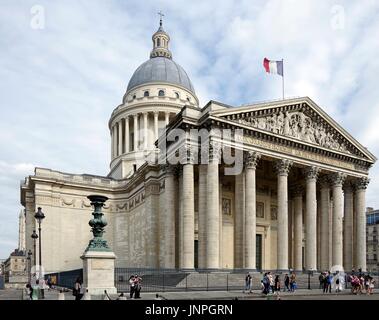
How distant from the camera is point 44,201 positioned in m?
50.9

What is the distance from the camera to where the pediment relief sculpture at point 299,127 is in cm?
3834

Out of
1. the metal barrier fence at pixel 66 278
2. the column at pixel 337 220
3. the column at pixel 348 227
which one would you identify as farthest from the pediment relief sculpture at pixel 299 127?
the metal barrier fence at pixel 66 278

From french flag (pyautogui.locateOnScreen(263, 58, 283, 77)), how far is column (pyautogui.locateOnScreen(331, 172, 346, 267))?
13.2 m

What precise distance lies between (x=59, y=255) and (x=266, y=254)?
26.5m

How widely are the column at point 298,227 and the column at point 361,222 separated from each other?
663 centimetres

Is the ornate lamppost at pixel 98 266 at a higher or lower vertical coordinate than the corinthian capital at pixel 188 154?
lower

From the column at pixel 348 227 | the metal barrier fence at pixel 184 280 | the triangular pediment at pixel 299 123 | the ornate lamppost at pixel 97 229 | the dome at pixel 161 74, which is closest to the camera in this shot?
the ornate lamppost at pixel 97 229

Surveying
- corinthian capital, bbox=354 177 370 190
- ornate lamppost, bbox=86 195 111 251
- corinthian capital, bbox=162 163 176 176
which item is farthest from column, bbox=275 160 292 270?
ornate lamppost, bbox=86 195 111 251

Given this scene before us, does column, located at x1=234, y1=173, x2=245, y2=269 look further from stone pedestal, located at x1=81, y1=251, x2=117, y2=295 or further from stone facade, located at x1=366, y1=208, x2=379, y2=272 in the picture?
stone facade, located at x1=366, y1=208, x2=379, y2=272

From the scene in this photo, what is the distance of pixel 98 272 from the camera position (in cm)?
2045

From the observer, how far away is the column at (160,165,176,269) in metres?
39.2

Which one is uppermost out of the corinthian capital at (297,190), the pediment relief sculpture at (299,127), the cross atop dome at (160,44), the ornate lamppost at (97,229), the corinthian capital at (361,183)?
the cross atop dome at (160,44)

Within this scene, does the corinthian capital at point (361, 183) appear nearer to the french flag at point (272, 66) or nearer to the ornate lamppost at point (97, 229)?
the french flag at point (272, 66)
